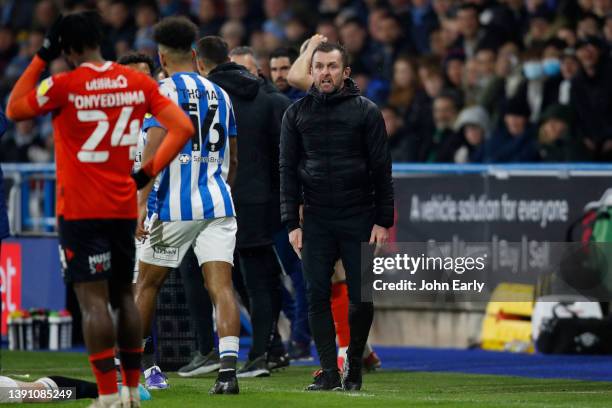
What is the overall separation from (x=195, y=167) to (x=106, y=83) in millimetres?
1816

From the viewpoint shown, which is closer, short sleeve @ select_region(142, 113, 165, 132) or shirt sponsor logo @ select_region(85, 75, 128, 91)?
shirt sponsor logo @ select_region(85, 75, 128, 91)

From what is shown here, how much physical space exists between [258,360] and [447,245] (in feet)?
12.7

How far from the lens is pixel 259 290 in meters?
10.8

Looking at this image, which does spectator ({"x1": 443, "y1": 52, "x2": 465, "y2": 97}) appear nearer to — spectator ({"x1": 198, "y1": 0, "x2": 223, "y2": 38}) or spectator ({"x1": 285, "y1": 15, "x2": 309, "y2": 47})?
spectator ({"x1": 285, "y1": 15, "x2": 309, "y2": 47})

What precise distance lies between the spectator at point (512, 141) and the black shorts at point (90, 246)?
8.53 meters

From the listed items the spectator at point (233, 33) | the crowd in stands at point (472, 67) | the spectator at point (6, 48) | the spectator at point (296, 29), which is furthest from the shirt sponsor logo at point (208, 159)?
the spectator at point (6, 48)

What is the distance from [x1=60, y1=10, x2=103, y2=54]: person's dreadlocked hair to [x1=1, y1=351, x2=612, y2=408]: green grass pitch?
2064 millimetres

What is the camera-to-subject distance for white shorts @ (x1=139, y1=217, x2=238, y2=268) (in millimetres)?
9133

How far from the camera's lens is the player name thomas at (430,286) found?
13.9m

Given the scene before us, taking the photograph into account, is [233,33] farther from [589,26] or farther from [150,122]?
[150,122]

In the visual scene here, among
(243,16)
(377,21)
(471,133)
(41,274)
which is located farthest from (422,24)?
(41,274)

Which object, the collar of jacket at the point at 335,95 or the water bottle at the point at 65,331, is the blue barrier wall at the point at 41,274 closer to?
the water bottle at the point at 65,331

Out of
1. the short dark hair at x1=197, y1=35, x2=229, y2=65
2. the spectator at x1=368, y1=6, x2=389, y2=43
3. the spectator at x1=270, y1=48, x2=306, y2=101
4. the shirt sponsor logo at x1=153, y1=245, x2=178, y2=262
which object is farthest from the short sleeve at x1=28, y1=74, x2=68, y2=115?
the spectator at x1=368, y1=6, x2=389, y2=43

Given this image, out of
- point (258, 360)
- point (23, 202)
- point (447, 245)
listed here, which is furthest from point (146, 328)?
point (23, 202)
